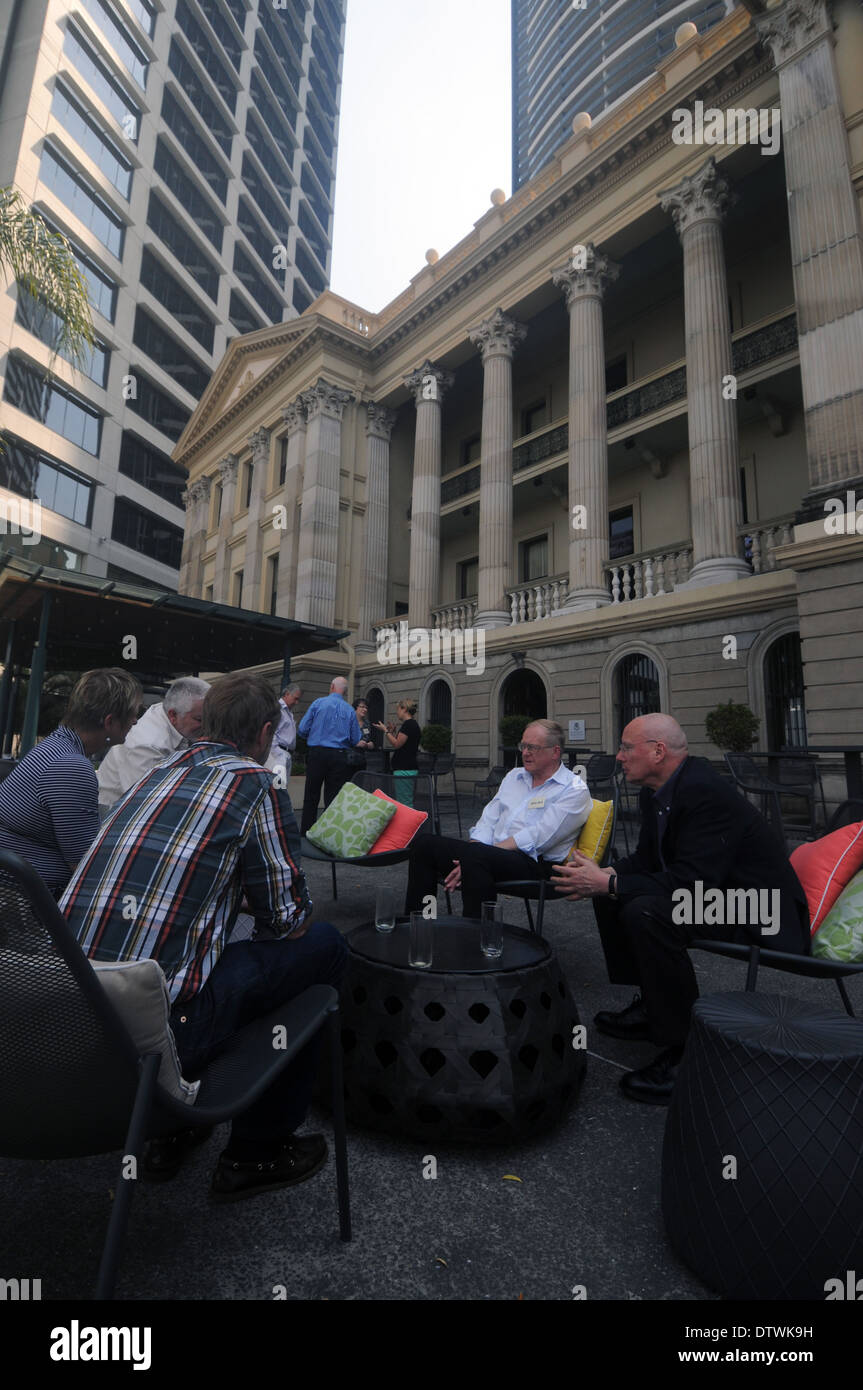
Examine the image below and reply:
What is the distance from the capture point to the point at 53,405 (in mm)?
28141

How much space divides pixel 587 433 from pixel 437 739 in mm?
8706

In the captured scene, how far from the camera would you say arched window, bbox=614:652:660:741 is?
547 inches

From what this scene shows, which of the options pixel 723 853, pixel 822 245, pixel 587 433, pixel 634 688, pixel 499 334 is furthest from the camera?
pixel 499 334

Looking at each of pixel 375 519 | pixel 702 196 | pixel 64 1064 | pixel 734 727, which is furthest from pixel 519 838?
pixel 375 519

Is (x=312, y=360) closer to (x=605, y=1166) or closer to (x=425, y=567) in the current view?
(x=425, y=567)

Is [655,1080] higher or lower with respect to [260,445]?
lower

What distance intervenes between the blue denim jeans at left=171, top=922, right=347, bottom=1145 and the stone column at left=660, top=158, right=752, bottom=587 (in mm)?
12552

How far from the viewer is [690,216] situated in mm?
14102

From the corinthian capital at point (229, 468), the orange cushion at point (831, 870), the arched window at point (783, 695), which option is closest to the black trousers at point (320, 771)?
the orange cushion at point (831, 870)

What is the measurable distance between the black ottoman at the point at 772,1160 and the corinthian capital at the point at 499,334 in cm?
2002

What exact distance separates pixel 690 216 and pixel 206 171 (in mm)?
38379

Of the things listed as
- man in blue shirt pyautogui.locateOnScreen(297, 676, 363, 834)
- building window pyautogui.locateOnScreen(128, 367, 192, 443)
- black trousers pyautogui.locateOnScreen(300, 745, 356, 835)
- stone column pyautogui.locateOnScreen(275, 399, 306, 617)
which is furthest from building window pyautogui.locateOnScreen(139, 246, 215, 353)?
black trousers pyautogui.locateOnScreen(300, 745, 356, 835)

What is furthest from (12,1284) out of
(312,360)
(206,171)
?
(206,171)

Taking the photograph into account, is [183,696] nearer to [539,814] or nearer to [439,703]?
[539,814]
